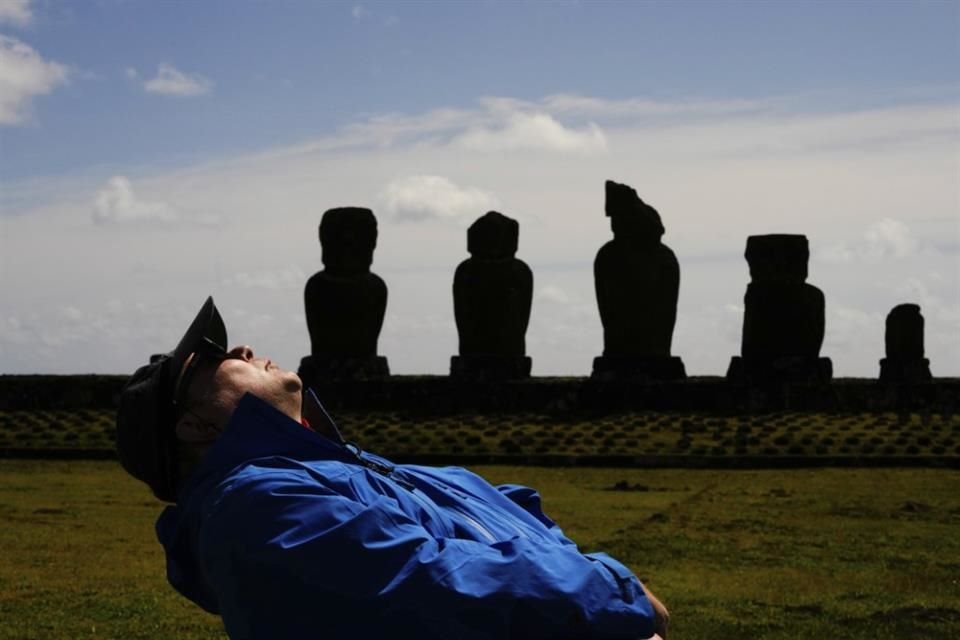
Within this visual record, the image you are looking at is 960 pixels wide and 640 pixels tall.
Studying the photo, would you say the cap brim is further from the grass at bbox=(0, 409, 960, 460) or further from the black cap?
the grass at bbox=(0, 409, 960, 460)

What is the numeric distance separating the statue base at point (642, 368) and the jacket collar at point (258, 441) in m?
22.1

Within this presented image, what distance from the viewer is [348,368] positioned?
1008 inches

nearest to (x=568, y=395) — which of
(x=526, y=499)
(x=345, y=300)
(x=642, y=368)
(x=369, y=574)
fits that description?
(x=642, y=368)

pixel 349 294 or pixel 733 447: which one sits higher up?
pixel 349 294

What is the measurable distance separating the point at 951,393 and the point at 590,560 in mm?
21403

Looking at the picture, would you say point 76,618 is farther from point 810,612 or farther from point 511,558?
point 511,558

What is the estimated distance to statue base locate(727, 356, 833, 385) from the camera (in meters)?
24.3

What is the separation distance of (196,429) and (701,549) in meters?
7.50

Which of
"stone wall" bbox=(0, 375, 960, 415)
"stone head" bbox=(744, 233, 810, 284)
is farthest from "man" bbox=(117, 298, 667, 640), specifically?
"stone head" bbox=(744, 233, 810, 284)

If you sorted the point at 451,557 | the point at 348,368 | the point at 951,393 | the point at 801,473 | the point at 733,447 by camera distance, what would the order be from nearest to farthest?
the point at 451,557
the point at 801,473
the point at 733,447
the point at 951,393
the point at 348,368

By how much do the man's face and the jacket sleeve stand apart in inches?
12.0

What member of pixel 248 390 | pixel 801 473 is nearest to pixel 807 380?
pixel 801 473

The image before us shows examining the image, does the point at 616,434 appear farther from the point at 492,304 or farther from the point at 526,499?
the point at 526,499

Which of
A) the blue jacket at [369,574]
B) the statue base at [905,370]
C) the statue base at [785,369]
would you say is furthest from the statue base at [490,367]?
the blue jacket at [369,574]
